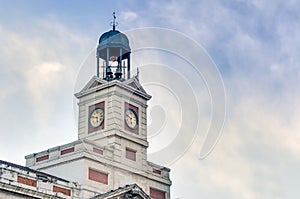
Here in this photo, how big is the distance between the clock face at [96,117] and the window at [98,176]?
560cm

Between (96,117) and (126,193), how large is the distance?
27.9 ft

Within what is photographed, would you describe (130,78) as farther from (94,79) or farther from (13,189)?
(13,189)

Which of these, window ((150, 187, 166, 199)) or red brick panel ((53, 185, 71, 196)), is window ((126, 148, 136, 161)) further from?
red brick panel ((53, 185, 71, 196))

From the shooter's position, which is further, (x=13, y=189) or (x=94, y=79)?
(x=94, y=79)

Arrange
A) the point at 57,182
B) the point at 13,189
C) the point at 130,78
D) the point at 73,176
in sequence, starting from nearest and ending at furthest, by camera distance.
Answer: the point at 13,189, the point at 57,182, the point at 73,176, the point at 130,78

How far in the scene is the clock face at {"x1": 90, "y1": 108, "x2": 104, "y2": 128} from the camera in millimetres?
59938

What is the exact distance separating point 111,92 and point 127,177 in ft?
24.0

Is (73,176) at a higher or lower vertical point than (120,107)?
lower

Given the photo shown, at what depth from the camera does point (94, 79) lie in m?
61.5

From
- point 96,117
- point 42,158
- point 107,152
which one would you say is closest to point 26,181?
point 42,158

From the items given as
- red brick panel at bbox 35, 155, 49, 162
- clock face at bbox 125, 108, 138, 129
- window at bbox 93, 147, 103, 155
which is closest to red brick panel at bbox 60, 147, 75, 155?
red brick panel at bbox 35, 155, 49, 162

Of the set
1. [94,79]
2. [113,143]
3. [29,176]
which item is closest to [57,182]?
[29,176]

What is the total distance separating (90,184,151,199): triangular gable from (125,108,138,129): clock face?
7071 millimetres

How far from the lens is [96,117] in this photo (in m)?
60.3
